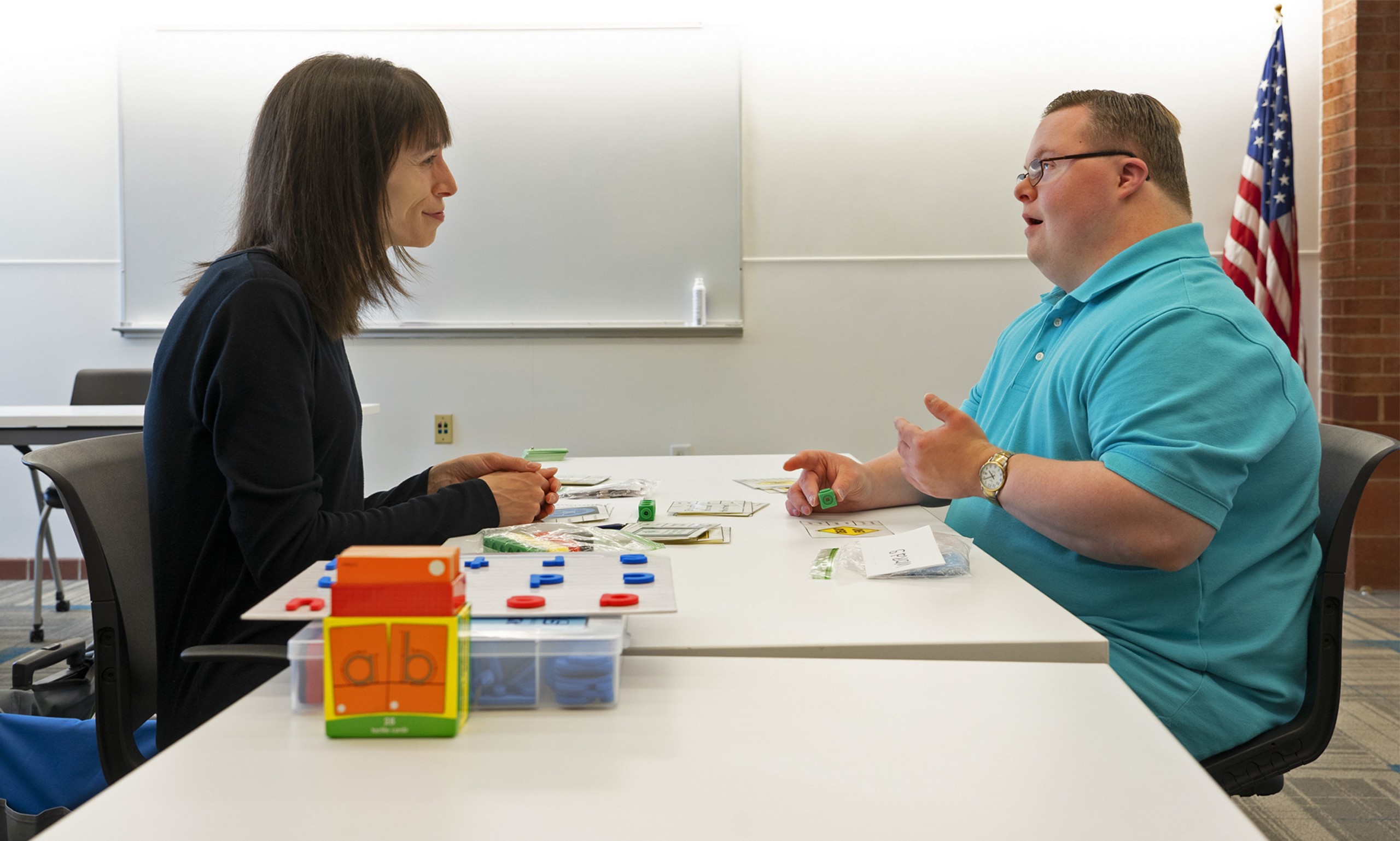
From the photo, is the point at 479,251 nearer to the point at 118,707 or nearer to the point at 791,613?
the point at 118,707

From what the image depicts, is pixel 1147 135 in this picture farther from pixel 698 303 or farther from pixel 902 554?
pixel 698 303

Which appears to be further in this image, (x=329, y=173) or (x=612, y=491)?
(x=612, y=491)

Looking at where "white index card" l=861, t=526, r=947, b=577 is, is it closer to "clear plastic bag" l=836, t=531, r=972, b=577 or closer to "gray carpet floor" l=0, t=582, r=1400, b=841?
"clear plastic bag" l=836, t=531, r=972, b=577

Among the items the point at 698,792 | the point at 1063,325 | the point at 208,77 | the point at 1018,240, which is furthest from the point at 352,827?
the point at 208,77

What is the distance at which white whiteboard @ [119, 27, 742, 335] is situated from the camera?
3830 mm

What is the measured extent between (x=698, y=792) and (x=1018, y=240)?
3.68 m

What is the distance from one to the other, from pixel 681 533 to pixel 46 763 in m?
1.02

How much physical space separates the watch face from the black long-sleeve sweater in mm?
767

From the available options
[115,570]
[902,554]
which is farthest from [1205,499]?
[115,570]

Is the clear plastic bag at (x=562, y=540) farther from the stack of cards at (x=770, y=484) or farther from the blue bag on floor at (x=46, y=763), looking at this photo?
the blue bag on floor at (x=46, y=763)

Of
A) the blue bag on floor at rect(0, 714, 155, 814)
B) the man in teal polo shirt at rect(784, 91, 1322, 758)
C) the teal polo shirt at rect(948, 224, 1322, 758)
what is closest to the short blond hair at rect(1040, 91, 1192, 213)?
the man in teal polo shirt at rect(784, 91, 1322, 758)

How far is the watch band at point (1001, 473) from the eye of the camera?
127cm

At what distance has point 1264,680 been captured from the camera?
1.21 m

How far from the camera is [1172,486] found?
112 centimetres
